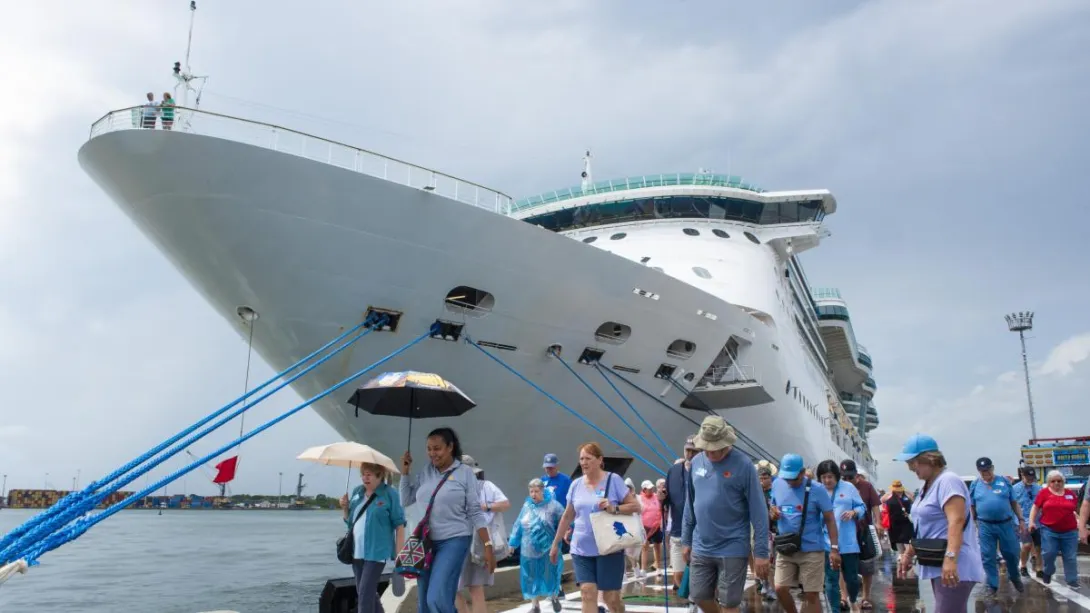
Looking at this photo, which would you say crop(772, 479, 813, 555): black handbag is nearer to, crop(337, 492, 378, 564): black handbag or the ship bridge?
crop(337, 492, 378, 564): black handbag

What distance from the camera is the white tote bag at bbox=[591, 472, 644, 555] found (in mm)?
4996

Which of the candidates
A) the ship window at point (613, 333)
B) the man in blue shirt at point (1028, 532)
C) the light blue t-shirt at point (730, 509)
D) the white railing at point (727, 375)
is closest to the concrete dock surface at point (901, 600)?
the man in blue shirt at point (1028, 532)

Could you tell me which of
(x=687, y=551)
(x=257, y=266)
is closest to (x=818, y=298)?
(x=257, y=266)

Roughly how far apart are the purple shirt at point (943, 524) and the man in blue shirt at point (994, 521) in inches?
158

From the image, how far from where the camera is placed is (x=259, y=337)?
10.7 meters

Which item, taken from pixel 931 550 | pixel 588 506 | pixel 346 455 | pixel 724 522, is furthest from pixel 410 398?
pixel 931 550

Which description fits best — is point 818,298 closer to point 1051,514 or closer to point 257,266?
point 1051,514

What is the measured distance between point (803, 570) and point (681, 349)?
27.8 feet

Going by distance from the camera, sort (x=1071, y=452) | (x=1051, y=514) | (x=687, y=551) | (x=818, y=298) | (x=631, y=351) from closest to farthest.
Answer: (x=687, y=551) < (x=1051, y=514) < (x=631, y=351) < (x=1071, y=452) < (x=818, y=298)

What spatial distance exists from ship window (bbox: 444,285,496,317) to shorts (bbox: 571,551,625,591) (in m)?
5.89

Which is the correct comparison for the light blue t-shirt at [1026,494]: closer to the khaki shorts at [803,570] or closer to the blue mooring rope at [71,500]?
the khaki shorts at [803,570]

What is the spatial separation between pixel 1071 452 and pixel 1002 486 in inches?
1056

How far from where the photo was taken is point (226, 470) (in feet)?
26.2

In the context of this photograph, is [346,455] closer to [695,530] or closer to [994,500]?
[695,530]
